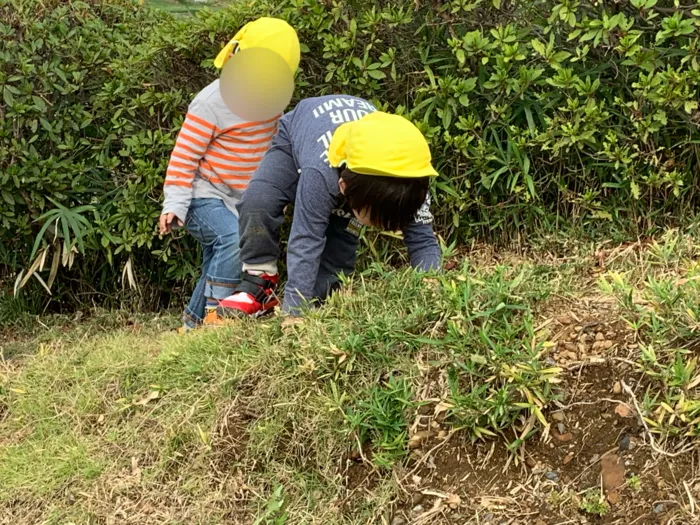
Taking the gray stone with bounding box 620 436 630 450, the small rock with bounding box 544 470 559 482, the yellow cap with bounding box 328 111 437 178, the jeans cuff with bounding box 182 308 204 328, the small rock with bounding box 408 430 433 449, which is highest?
the yellow cap with bounding box 328 111 437 178

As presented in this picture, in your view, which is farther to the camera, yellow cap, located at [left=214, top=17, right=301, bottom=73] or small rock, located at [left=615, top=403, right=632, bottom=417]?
yellow cap, located at [left=214, top=17, right=301, bottom=73]

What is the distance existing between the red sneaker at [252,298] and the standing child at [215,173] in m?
0.14

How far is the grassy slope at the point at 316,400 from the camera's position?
2172 millimetres

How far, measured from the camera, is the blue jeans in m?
3.45

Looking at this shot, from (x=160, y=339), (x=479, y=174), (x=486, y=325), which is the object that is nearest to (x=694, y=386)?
(x=486, y=325)

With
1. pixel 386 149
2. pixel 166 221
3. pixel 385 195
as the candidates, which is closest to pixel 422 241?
pixel 385 195

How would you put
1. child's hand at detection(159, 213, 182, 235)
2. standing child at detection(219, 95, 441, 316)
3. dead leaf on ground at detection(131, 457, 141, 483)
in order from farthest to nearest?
child's hand at detection(159, 213, 182, 235) → standing child at detection(219, 95, 441, 316) → dead leaf on ground at detection(131, 457, 141, 483)

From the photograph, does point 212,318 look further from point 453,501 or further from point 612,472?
point 612,472

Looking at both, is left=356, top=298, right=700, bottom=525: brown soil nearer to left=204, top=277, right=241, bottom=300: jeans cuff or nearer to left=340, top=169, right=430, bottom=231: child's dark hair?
left=340, top=169, right=430, bottom=231: child's dark hair

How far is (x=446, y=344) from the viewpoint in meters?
2.31

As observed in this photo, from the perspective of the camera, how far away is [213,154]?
3482mm

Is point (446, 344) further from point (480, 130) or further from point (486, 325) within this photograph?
point (480, 130)

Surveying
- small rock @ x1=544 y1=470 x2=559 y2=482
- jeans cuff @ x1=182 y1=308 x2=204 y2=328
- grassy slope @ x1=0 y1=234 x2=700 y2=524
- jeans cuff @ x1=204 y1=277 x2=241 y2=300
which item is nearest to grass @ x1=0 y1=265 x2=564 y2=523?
grassy slope @ x1=0 y1=234 x2=700 y2=524

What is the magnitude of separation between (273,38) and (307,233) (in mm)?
923
